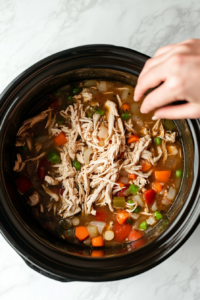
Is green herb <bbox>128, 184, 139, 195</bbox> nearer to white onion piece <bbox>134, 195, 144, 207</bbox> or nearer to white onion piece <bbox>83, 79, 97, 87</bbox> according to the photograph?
white onion piece <bbox>134, 195, 144, 207</bbox>

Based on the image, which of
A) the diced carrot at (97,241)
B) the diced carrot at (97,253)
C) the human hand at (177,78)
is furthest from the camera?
the diced carrot at (97,241)

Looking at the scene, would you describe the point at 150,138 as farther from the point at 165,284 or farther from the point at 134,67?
the point at 165,284

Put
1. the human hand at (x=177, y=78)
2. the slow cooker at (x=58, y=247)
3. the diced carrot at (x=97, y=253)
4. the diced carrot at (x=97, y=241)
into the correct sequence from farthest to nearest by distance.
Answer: the diced carrot at (x=97, y=241) < the diced carrot at (x=97, y=253) < the slow cooker at (x=58, y=247) < the human hand at (x=177, y=78)

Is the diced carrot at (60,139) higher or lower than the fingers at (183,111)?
higher

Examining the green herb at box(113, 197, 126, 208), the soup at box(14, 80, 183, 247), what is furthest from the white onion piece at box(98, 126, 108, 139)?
the green herb at box(113, 197, 126, 208)

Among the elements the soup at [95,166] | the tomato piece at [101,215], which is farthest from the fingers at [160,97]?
the tomato piece at [101,215]

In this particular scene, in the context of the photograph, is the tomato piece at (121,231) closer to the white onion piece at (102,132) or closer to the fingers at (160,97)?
the white onion piece at (102,132)

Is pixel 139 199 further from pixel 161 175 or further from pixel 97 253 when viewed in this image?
pixel 97 253
